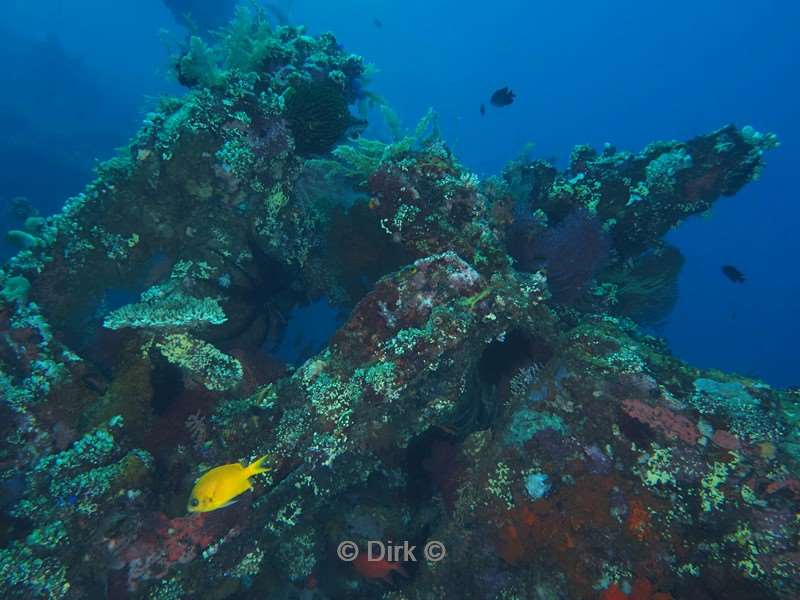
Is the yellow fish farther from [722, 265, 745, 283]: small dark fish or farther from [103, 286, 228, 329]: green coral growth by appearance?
[722, 265, 745, 283]: small dark fish

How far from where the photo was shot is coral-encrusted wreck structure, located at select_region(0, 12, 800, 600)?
3400 mm

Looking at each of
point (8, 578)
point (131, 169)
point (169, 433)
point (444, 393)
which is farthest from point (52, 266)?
point (444, 393)

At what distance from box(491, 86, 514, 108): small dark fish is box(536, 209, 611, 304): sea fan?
5.35 m

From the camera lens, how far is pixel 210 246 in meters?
5.33

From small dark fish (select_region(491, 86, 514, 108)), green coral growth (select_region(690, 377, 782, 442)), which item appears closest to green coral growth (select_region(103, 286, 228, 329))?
green coral growth (select_region(690, 377, 782, 442))

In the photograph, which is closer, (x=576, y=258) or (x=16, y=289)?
(x=16, y=289)

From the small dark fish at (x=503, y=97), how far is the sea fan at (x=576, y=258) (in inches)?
211

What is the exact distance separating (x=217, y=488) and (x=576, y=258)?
15.2ft

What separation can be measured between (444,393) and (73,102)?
147 feet

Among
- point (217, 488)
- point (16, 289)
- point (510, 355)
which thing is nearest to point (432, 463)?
point (510, 355)

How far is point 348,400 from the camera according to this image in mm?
3949

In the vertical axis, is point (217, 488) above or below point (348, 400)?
below

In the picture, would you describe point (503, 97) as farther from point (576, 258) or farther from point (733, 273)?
point (733, 273)

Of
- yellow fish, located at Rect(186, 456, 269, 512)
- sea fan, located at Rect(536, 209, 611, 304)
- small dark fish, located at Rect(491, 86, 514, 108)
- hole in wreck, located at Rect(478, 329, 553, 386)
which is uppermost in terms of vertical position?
small dark fish, located at Rect(491, 86, 514, 108)
